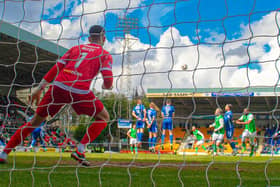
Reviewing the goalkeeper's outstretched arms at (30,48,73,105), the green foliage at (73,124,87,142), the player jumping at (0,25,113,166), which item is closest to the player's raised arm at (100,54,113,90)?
the player jumping at (0,25,113,166)

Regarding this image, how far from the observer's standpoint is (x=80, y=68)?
3.88 m

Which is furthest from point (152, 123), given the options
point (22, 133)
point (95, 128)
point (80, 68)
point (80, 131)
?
point (80, 131)

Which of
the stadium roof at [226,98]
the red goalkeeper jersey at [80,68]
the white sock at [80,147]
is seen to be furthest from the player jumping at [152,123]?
the red goalkeeper jersey at [80,68]

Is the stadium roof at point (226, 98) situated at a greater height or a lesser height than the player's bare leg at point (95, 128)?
greater

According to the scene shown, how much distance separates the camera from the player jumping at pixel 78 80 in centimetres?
386

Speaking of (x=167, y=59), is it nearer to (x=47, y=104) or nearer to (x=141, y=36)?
(x=141, y=36)

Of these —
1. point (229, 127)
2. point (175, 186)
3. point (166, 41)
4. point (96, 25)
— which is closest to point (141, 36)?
point (166, 41)

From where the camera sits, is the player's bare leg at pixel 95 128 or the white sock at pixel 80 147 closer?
the player's bare leg at pixel 95 128

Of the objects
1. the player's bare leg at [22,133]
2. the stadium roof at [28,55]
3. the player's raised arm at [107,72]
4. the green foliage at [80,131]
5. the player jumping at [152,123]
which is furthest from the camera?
the green foliage at [80,131]

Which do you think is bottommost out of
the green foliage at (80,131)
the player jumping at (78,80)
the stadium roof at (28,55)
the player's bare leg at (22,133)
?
the green foliage at (80,131)

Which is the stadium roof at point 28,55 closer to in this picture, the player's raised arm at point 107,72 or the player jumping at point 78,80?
the player jumping at point 78,80

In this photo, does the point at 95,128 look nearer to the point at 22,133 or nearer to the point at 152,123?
the point at 22,133

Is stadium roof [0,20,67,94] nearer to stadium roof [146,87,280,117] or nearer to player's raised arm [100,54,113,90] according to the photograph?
player's raised arm [100,54,113,90]

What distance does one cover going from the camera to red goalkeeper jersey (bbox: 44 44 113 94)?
3.86 m
